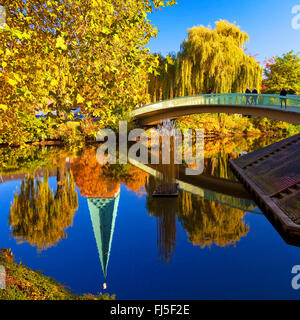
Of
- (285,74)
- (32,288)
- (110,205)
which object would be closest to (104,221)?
(110,205)

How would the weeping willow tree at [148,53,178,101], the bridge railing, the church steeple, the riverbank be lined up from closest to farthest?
1. the riverbank
2. the church steeple
3. the bridge railing
4. the weeping willow tree at [148,53,178,101]

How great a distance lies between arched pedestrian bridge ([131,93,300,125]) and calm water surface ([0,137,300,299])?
8.53m

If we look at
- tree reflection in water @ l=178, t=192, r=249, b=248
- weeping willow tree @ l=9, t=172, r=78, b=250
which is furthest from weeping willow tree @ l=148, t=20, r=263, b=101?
tree reflection in water @ l=178, t=192, r=249, b=248

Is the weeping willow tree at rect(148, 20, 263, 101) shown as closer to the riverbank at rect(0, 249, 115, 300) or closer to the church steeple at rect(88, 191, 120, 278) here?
the church steeple at rect(88, 191, 120, 278)

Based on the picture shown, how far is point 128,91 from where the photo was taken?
243 inches

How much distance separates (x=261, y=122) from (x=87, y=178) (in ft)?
111

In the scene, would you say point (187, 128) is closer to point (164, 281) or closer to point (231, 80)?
point (231, 80)

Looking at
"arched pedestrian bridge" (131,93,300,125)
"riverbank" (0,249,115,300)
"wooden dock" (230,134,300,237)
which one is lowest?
"riverbank" (0,249,115,300)

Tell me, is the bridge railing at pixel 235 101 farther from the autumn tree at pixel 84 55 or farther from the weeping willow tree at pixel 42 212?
the autumn tree at pixel 84 55

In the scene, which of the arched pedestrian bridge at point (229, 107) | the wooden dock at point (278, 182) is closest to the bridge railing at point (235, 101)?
the arched pedestrian bridge at point (229, 107)

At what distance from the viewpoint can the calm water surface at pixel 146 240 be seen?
5.96m

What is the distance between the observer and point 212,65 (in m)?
32.0

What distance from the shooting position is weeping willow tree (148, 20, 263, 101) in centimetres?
3189
